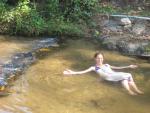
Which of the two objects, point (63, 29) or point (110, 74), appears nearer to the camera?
point (110, 74)

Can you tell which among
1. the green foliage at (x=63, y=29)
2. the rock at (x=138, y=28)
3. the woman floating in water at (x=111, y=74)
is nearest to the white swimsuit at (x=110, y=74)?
the woman floating in water at (x=111, y=74)

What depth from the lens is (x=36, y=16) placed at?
1594cm

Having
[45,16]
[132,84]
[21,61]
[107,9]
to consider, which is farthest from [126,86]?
[107,9]

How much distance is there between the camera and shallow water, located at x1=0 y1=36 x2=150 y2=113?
965 cm

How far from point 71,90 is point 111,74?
137 cm

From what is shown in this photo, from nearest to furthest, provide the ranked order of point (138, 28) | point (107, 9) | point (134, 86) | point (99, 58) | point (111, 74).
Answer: point (134, 86)
point (111, 74)
point (99, 58)
point (138, 28)
point (107, 9)

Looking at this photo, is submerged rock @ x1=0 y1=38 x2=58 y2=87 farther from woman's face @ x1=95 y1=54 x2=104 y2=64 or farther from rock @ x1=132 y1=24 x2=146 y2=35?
rock @ x1=132 y1=24 x2=146 y2=35

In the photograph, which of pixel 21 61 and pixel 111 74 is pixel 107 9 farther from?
pixel 111 74

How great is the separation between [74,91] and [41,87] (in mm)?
894

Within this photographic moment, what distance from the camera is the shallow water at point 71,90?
31.7 feet

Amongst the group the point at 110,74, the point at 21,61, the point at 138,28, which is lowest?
the point at 110,74

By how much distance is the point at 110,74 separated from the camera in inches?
452

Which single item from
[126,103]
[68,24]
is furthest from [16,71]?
[68,24]

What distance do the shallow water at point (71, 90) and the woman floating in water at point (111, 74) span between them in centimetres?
16
